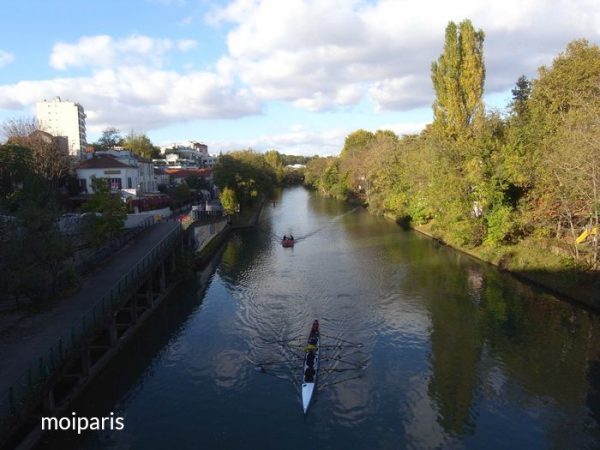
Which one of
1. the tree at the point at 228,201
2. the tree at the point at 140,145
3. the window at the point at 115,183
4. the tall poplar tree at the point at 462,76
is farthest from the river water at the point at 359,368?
the tree at the point at 140,145

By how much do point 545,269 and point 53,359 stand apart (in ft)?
121

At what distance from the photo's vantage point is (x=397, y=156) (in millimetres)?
84250

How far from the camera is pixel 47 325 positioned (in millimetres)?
24359

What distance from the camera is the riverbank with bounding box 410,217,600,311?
36000 millimetres

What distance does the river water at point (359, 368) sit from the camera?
66.9 feet

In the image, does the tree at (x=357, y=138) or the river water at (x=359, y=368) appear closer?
the river water at (x=359, y=368)

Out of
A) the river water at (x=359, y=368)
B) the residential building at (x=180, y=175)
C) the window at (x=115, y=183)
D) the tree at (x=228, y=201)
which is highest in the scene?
the residential building at (x=180, y=175)

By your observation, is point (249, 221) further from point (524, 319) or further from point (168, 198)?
point (524, 319)

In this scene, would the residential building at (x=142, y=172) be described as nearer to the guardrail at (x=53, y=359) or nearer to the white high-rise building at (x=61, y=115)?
the guardrail at (x=53, y=359)

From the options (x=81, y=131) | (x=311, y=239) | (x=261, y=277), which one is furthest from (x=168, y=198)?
(x=81, y=131)

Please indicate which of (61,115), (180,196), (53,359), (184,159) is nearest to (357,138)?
(184,159)

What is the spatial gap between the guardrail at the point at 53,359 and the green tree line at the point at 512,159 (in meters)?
31.3

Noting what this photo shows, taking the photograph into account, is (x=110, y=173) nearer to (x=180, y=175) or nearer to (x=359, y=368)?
(x=180, y=175)

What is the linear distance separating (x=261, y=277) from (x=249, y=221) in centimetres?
3525
